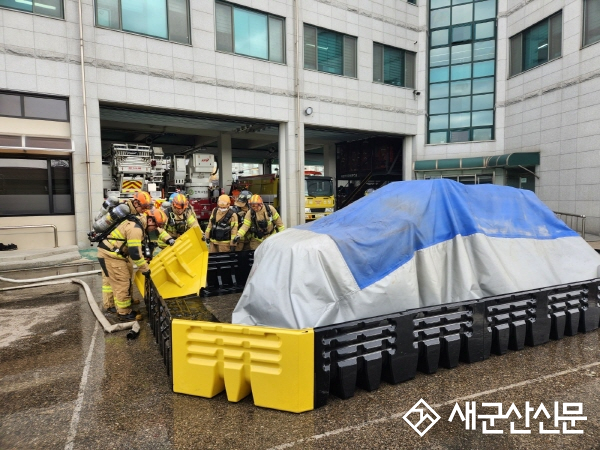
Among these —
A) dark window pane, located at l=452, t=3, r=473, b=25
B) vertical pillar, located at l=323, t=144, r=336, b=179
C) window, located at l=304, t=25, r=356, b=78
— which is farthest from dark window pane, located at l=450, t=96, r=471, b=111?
vertical pillar, located at l=323, t=144, r=336, b=179

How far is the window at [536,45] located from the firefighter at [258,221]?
13.7 meters

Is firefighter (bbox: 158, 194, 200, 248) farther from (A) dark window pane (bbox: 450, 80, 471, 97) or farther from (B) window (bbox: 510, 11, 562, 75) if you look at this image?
(A) dark window pane (bbox: 450, 80, 471, 97)

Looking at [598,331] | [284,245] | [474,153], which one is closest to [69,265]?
[284,245]

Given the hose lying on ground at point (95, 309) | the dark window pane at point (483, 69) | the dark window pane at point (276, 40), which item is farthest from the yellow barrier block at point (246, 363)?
the dark window pane at point (483, 69)

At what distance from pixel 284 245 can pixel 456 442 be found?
2157 mm

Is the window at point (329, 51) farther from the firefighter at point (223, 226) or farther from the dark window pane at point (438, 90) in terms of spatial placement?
the firefighter at point (223, 226)

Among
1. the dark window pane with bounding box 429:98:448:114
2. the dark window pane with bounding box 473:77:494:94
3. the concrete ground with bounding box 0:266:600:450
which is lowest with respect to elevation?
the concrete ground with bounding box 0:266:600:450

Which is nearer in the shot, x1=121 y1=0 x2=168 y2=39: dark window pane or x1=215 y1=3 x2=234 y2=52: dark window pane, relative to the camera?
x1=121 y1=0 x2=168 y2=39: dark window pane

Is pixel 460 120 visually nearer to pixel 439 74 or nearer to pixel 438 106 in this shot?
pixel 438 106

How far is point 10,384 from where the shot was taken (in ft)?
12.2

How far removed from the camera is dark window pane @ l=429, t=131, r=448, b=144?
19.3m

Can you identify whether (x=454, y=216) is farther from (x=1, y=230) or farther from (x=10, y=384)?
(x=1, y=230)

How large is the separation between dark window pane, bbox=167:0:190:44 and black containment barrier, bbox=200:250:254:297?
974 cm

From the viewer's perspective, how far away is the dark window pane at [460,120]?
18922 mm
